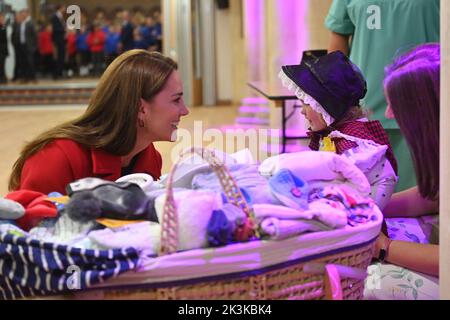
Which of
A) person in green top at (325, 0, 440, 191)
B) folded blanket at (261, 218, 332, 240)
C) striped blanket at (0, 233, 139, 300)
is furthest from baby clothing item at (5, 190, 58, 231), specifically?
person in green top at (325, 0, 440, 191)

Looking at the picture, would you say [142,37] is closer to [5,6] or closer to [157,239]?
[5,6]

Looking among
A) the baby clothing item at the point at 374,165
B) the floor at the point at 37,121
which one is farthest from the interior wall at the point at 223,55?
the baby clothing item at the point at 374,165

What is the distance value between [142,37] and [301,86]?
489 inches

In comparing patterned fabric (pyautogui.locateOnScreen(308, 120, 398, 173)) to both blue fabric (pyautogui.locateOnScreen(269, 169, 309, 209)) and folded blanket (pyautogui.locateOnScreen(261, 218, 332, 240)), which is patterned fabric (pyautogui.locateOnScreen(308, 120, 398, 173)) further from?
folded blanket (pyautogui.locateOnScreen(261, 218, 332, 240))

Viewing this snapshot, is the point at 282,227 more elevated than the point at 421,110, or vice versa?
the point at 421,110

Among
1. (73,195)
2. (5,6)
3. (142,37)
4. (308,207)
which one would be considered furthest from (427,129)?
(5,6)

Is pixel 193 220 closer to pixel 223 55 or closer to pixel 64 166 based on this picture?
pixel 64 166

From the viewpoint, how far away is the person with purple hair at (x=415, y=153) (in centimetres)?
143

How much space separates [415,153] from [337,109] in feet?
1.58

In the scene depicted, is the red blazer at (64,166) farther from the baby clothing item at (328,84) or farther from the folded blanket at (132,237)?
the folded blanket at (132,237)

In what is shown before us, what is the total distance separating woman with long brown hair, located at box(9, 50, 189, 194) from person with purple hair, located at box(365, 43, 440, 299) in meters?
0.62

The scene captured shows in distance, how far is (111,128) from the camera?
6.27ft

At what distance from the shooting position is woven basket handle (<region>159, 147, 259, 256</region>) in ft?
3.80

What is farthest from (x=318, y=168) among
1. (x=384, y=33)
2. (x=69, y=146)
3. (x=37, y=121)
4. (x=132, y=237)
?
(x=37, y=121)
